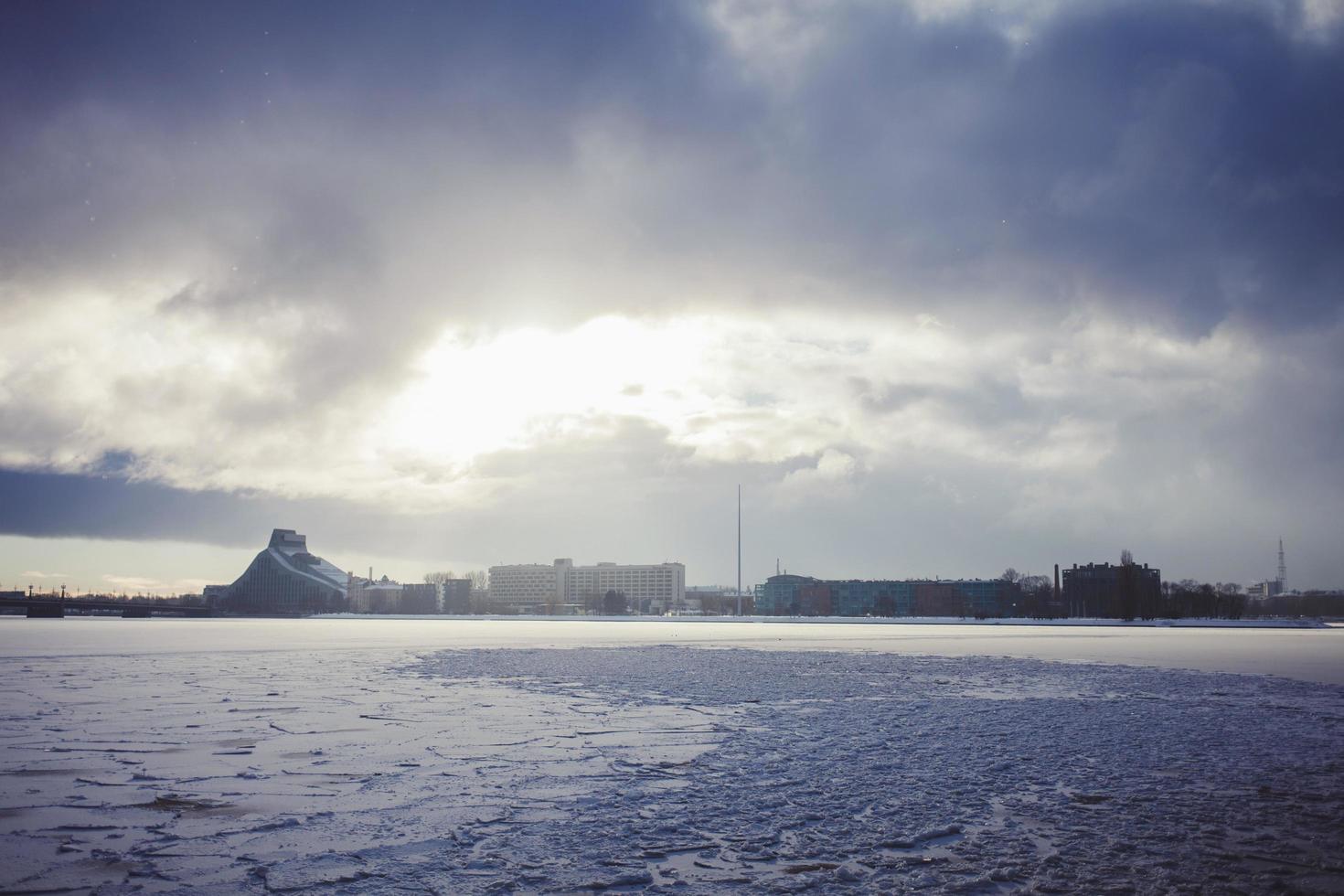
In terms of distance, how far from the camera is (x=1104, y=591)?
173 metres

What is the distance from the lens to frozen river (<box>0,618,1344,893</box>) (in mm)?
6648

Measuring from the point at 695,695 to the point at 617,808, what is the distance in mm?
10605

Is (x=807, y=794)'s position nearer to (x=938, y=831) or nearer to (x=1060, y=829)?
(x=938, y=831)

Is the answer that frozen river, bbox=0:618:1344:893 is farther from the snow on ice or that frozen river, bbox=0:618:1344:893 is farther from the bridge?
the bridge

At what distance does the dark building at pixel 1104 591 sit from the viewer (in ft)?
469

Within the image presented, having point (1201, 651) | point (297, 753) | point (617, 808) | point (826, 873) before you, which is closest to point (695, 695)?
point (297, 753)

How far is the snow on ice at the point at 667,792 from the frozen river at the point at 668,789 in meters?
0.05

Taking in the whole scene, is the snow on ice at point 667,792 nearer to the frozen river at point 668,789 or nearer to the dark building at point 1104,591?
the frozen river at point 668,789

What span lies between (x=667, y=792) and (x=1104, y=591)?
7317 inches

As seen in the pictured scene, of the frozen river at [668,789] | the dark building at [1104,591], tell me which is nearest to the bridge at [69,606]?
the frozen river at [668,789]

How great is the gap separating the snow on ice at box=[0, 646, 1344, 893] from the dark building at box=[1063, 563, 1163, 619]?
5388 inches

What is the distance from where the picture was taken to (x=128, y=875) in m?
6.45

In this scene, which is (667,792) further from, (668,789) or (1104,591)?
(1104,591)

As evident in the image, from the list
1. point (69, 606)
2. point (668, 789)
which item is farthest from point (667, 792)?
point (69, 606)
